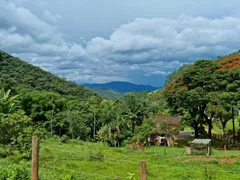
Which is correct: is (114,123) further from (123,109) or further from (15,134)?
(15,134)

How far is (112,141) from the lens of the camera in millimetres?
34906

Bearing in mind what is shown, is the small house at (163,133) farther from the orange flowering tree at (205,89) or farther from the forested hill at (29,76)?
the forested hill at (29,76)

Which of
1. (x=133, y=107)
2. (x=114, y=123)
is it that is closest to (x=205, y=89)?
(x=114, y=123)

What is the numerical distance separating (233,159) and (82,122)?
926 inches

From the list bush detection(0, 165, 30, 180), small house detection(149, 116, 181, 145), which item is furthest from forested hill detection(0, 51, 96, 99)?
bush detection(0, 165, 30, 180)

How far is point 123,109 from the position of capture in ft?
125

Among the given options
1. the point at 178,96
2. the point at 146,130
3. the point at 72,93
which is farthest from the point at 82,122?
the point at 72,93

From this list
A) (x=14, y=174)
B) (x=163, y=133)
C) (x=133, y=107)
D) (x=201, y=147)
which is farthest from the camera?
(x=133, y=107)

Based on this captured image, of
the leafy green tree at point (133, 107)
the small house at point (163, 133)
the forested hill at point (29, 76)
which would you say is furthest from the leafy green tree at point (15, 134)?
the forested hill at point (29, 76)

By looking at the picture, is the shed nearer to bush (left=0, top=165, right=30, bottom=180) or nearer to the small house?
the small house

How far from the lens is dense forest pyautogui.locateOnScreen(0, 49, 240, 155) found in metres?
23.5

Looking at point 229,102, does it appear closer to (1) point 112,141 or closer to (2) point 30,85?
(1) point 112,141

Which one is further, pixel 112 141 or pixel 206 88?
pixel 112 141

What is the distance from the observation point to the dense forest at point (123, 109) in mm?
23547
